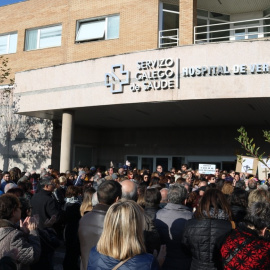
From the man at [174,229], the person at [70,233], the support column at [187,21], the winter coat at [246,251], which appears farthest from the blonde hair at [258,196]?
the support column at [187,21]

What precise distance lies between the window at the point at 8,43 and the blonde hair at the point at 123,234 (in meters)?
19.7

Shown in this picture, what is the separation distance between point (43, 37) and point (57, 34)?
41.4 inches

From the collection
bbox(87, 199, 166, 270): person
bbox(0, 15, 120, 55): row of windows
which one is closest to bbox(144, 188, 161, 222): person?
bbox(87, 199, 166, 270): person

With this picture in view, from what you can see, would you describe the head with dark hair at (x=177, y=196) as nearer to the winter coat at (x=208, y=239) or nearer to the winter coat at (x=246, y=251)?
the winter coat at (x=208, y=239)

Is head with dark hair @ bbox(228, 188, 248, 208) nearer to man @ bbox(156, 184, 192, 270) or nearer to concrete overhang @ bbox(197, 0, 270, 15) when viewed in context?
man @ bbox(156, 184, 192, 270)

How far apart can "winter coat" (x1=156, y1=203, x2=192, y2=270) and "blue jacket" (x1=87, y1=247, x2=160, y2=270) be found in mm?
1706

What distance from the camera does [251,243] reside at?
9.66 ft

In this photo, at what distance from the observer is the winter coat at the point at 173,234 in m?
4.15

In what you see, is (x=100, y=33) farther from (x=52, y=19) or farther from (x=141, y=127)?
(x=141, y=127)

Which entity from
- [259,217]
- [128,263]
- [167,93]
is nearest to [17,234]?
[128,263]

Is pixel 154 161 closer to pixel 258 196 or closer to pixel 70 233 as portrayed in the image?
pixel 70 233

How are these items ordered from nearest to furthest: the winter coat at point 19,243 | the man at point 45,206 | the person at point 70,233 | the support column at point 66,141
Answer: the winter coat at point 19,243, the person at point 70,233, the man at point 45,206, the support column at point 66,141

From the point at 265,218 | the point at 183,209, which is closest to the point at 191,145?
the point at 183,209

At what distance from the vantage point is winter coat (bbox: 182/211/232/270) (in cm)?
360
